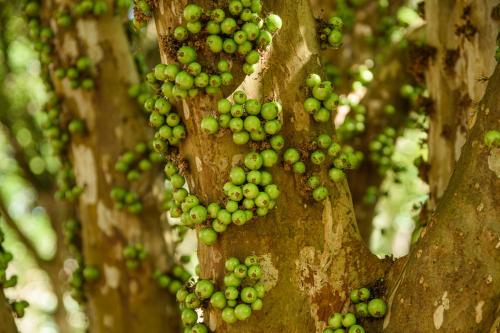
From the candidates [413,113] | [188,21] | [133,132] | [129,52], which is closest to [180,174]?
[188,21]

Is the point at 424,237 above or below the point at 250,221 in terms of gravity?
below

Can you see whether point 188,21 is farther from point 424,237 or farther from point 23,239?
point 23,239

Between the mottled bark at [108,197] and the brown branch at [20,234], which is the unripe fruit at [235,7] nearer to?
the mottled bark at [108,197]

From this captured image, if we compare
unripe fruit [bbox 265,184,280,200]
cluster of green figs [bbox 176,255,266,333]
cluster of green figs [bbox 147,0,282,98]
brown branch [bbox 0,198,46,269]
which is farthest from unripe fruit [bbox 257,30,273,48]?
brown branch [bbox 0,198,46,269]

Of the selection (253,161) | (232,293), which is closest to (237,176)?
(253,161)

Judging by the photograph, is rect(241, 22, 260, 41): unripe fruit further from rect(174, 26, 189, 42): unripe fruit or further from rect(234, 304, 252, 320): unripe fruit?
rect(234, 304, 252, 320): unripe fruit
